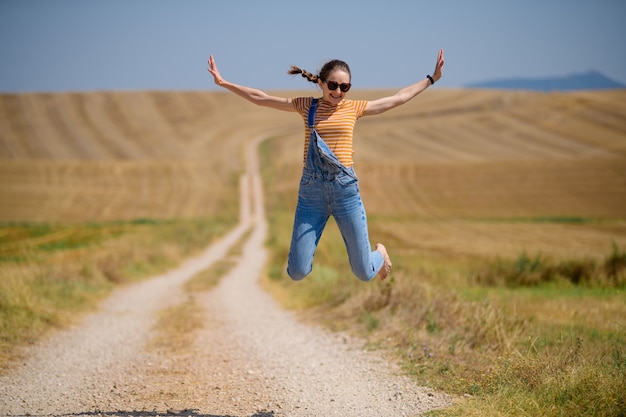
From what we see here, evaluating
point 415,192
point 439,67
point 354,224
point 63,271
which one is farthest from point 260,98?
point 415,192

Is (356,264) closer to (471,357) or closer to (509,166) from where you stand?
(471,357)

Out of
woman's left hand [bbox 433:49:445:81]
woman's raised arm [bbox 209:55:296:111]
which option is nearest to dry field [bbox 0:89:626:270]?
woman's left hand [bbox 433:49:445:81]

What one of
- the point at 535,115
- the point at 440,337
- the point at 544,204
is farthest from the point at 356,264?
the point at 535,115

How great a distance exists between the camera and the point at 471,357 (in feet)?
23.1

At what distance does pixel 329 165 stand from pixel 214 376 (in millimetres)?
2645

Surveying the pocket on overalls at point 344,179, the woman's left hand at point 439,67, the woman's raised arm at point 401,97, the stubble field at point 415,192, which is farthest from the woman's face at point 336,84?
the stubble field at point 415,192

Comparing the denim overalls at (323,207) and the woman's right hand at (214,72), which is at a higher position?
the woman's right hand at (214,72)

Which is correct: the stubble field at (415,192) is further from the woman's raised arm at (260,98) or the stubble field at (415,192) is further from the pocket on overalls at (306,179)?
the woman's raised arm at (260,98)

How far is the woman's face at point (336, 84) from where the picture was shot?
5.54m

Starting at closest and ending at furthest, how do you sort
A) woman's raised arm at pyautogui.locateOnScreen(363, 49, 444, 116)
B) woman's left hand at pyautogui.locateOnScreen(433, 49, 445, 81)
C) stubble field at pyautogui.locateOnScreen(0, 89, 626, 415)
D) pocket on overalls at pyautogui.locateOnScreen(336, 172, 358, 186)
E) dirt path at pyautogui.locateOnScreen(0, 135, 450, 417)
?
pocket on overalls at pyautogui.locateOnScreen(336, 172, 358, 186)
dirt path at pyautogui.locateOnScreen(0, 135, 450, 417)
woman's raised arm at pyautogui.locateOnScreen(363, 49, 444, 116)
woman's left hand at pyautogui.locateOnScreen(433, 49, 445, 81)
stubble field at pyautogui.locateOnScreen(0, 89, 626, 415)

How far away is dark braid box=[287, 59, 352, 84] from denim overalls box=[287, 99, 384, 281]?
0.20m

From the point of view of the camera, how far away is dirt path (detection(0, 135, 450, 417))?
18.5 ft

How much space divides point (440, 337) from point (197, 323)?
407 cm

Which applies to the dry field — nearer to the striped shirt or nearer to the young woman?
the young woman
